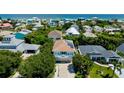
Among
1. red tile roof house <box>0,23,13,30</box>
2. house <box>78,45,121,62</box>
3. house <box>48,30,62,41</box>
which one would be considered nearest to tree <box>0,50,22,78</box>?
house <box>78,45,121,62</box>

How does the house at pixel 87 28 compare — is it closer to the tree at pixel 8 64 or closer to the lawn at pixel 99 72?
the lawn at pixel 99 72

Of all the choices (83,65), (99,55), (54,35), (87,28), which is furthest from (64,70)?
(87,28)

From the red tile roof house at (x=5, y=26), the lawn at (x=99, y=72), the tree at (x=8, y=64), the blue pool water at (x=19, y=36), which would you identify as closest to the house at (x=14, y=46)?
the blue pool water at (x=19, y=36)

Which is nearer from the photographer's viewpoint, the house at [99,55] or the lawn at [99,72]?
the lawn at [99,72]

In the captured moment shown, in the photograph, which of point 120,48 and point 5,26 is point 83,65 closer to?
point 120,48

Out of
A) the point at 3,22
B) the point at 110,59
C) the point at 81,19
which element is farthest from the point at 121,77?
the point at 81,19

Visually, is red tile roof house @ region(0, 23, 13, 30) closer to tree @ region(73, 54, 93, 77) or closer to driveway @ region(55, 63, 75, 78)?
driveway @ region(55, 63, 75, 78)
